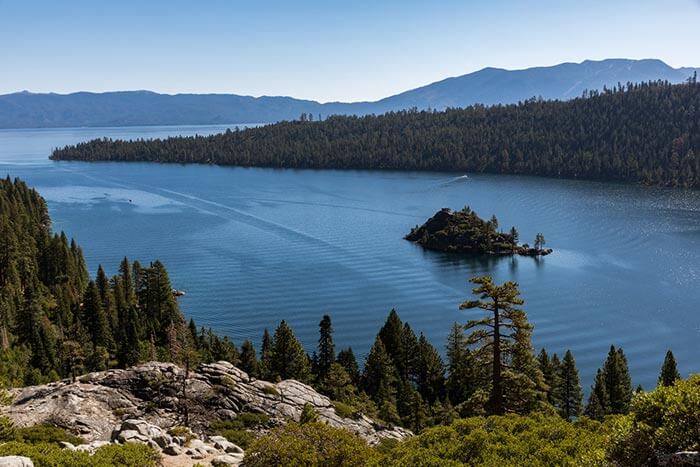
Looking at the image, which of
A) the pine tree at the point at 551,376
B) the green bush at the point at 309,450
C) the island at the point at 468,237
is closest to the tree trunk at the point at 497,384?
the green bush at the point at 309,450

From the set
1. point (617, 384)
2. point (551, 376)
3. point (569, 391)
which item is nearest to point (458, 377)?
point (551, 376)

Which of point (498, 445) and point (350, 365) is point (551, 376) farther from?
point (498, 445)

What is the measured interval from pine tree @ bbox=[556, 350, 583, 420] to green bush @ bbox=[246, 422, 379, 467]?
32.1m

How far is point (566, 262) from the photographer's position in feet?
323

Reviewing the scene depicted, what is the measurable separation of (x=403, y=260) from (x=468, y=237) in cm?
1875

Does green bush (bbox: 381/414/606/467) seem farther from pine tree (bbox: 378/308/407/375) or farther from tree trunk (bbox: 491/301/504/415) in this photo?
pine tree (bbox: 378/308/407/375)

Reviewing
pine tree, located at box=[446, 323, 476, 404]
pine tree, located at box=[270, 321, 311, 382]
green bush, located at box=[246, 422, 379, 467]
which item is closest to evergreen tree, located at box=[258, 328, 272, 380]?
pine tree, located at box=[270, 321, 311, 382]

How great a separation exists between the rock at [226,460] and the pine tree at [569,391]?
1271 inches

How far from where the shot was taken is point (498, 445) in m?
19.7

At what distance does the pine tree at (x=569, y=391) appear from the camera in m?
49.1

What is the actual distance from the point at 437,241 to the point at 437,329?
44638 mm

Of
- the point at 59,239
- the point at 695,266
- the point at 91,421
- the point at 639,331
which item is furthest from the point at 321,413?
the point at 695,266

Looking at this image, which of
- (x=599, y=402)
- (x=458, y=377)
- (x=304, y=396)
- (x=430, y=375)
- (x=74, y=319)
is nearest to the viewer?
(x=304, y=396)

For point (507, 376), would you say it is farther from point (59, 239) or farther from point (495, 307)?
point (59, 239)
